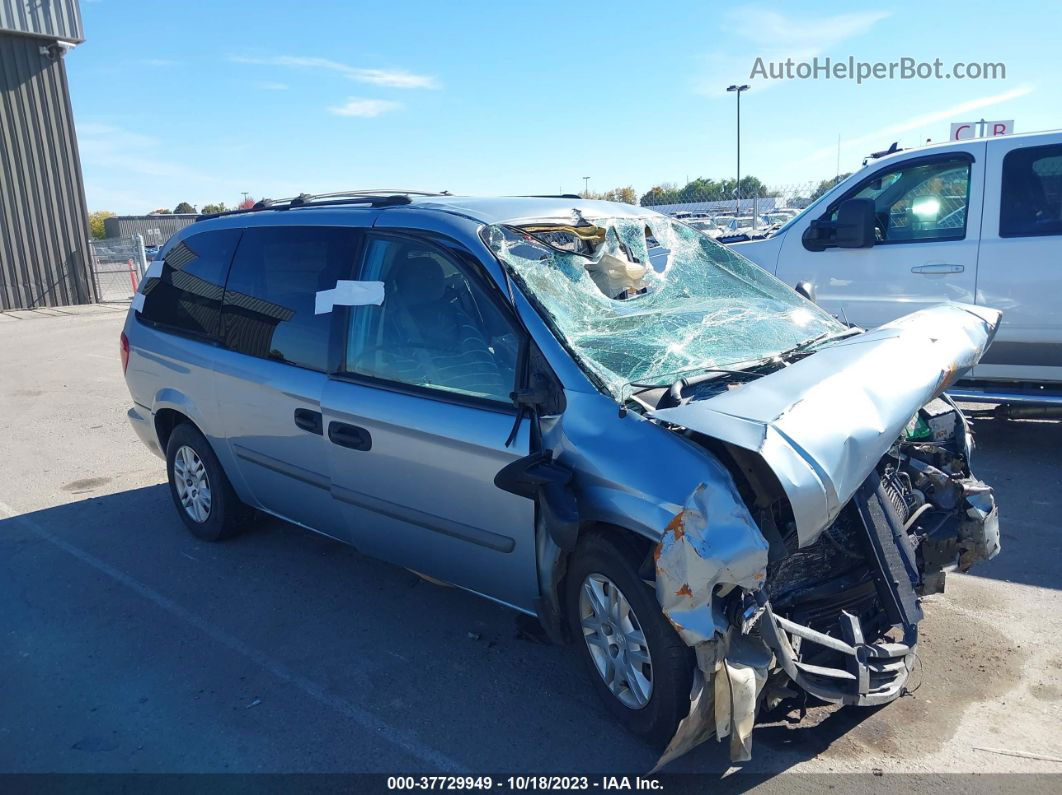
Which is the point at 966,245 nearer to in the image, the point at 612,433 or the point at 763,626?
the point at 612,433

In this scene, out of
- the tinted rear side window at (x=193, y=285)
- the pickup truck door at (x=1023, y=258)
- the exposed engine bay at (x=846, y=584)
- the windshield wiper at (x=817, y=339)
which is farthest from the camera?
the pickup truck door at (x=1023, y=258)

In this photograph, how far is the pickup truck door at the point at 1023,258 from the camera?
585 centimetres

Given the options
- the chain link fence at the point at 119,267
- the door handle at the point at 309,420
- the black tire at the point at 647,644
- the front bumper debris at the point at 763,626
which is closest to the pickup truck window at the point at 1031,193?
the front bumper debris at the point at 763,626

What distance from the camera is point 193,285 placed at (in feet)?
16.3

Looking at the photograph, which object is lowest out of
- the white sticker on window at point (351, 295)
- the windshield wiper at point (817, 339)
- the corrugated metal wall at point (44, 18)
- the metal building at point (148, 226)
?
the windshield wiper at point (817, 339)

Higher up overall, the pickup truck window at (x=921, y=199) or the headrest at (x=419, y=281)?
the pickup truck window at (x=921, y=199)

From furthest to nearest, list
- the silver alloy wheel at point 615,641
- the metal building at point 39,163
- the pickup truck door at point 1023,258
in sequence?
1. the metal building at point 39,163
2. the pickup truck door at point 1023,258
3. the silver alloy wheel at point 615,641

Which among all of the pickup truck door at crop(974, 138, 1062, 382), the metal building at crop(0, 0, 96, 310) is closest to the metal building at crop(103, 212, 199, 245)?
the metal building at crop(0, 0, 96, 310)

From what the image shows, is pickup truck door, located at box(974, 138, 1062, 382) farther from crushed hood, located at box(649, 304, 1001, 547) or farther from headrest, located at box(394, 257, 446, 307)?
headrest, located at box(394, 257, 446, 307)

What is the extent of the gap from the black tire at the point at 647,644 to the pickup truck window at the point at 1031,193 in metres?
4.68

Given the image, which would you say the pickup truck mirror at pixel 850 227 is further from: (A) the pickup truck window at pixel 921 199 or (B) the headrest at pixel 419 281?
(B) the headrest at pixel 419 281

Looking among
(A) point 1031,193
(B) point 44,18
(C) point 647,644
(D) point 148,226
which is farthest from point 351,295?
(D) point 148,226

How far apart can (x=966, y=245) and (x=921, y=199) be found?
0.52 m

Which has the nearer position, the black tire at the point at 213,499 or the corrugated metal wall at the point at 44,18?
the black tire at the point at 213,499
